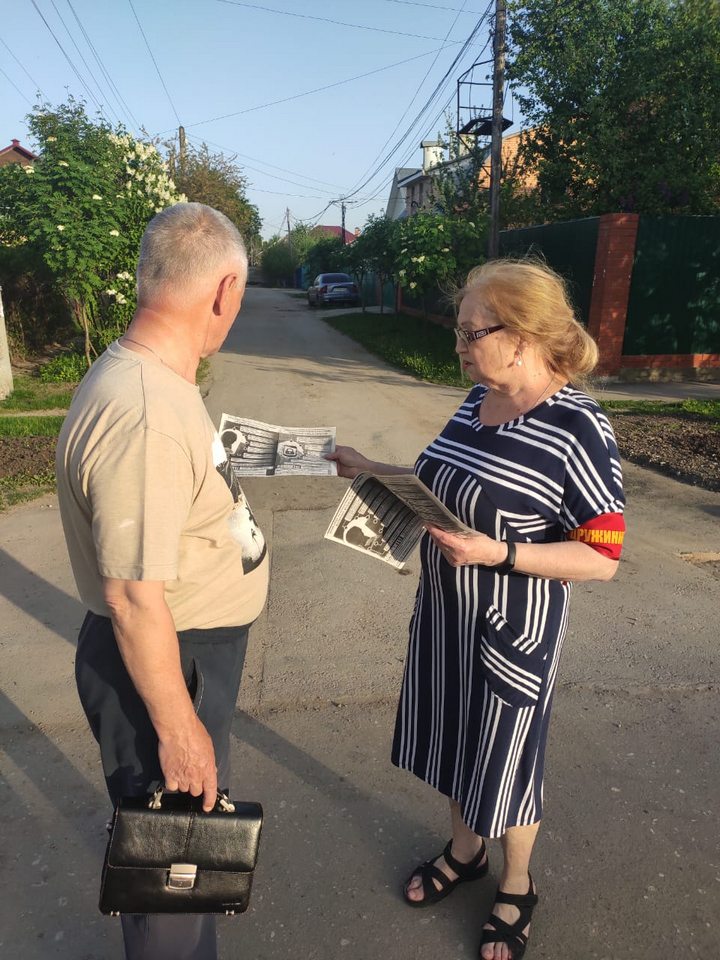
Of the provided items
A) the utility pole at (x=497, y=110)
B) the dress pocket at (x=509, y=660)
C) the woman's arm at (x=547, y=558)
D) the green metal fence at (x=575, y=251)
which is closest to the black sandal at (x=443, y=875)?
the dress pocket at (x=509, y=660)

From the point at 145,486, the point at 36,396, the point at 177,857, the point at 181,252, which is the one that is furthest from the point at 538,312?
the point at 36,396

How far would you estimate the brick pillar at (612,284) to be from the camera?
12.1 m

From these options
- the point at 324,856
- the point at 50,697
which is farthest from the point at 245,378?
the point at 324,856

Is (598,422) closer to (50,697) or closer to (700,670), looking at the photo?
(700,670)

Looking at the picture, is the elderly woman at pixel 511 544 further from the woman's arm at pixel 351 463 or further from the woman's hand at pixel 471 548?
→ the woman's arm at pixel 351 463

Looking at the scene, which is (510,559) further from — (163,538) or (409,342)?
(409,342)

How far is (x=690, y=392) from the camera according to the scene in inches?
461

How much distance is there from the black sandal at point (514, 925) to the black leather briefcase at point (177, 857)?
35.5 inches

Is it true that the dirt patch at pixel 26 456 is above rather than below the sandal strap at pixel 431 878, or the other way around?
above

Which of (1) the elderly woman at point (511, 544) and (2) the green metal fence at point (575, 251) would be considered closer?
(1) the elderly woman at point (511, 544)

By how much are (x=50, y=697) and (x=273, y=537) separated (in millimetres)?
2285

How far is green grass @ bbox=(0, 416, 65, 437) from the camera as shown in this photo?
8.34 metres

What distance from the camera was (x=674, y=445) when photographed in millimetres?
8094

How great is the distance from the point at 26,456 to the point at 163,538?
263 inches
